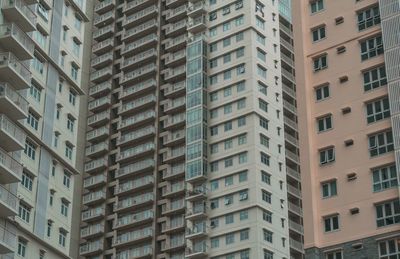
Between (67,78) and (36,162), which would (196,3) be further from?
(36,162)

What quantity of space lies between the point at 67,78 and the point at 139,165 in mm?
46960

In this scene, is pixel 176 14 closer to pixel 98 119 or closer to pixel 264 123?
pixel 98 119

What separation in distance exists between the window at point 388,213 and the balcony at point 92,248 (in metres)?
68.1

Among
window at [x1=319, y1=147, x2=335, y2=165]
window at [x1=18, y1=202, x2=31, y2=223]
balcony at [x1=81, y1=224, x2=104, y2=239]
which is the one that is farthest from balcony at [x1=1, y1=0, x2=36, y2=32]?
balcony at [x1=81, y1=224, x2=104, y2=239]

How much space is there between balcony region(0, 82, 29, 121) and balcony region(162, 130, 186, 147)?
2133 inches

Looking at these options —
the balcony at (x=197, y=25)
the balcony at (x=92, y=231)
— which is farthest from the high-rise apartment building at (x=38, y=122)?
the balcony at (x=92, y=231)

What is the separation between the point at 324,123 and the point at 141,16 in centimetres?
7823

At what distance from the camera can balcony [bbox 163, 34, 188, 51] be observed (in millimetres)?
123625

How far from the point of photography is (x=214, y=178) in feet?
342

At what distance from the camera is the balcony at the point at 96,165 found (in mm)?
122938

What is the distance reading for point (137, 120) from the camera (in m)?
123

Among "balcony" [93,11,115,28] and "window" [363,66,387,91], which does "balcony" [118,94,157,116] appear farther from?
"window" [363,66,387,91]

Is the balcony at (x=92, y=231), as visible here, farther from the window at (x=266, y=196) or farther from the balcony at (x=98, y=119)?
the window at (x=266, y=196)

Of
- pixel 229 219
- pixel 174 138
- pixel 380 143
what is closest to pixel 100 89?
pixel 174 138
